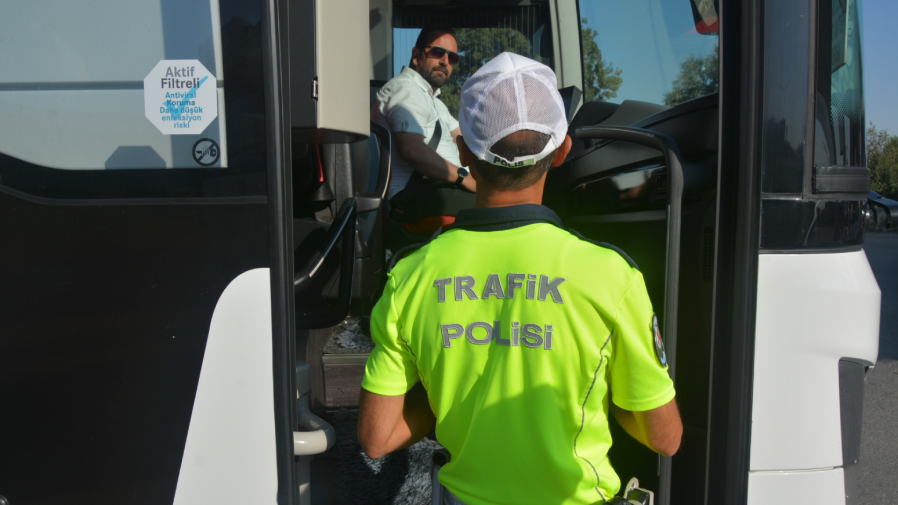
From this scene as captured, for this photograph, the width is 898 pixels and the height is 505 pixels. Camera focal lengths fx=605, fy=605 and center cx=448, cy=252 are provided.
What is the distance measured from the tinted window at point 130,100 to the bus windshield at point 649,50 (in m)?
1.24

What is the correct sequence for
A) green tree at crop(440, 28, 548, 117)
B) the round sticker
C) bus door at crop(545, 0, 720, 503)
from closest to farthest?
the round sticker, bus door at crop(545, 0, 720, 503), green tree at crop(440, 28, 548, 117)

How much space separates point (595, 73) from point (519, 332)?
90.7 inches

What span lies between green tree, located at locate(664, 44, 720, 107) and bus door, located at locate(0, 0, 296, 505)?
1.25 metres

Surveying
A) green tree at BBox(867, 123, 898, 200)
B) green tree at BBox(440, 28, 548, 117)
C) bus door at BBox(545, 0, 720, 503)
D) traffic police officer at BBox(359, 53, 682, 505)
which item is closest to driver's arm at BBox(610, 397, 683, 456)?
traffic police officer at BBox(359, 53, 682, 505)

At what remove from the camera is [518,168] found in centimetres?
118

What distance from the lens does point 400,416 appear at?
1266 mm

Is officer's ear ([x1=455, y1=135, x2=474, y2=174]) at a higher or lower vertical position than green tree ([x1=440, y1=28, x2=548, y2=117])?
lower

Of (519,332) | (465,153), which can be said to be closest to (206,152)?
(465,153)

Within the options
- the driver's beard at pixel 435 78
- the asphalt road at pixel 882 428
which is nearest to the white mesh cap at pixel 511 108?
the asphalt road at pixel 882 428

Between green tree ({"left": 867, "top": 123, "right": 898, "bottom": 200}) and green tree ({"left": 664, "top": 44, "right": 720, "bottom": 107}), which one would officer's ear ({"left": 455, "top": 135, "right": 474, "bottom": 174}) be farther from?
green tree ({"left": 867, "top": 123, "right": 898, "bottom": 200})

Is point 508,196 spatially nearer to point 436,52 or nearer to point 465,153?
point 465,153

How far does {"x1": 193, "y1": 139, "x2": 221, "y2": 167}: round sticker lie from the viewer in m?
1.32

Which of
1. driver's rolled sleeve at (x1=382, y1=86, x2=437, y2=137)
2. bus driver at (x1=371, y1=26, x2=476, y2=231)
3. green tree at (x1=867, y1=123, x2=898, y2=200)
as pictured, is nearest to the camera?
bus driver at (x1=371, y1=26, x2=476, y2=231)

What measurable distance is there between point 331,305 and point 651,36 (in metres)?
1.55
